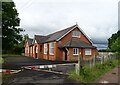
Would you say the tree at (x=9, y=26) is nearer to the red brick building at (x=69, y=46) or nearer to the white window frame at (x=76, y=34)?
the red brick building at (x=69, y=46)

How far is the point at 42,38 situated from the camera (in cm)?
3153

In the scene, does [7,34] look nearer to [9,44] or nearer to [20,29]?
[9,44]

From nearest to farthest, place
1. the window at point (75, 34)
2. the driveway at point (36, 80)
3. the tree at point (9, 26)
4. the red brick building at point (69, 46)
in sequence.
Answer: the driveway at point (36, 80), the tree at point (9, 26), the red brick building at point (69, 46), the window at point (75, 34)

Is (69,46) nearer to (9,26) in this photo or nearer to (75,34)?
(75,34)

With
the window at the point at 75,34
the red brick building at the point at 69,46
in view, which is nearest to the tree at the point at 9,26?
the red brick building at the point at 69,46

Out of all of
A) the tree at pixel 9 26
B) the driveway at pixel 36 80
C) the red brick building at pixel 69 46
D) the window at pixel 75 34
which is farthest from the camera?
the window at pixel 75 34

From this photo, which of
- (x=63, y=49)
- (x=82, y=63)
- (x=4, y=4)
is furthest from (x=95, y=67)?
(x=63, y=49)

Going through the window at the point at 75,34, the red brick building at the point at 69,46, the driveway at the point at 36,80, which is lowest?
the driveway at the point at 36,80

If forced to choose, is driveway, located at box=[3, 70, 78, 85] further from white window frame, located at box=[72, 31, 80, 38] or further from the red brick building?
white window frame, located at box=[72, 31, 80, 38]

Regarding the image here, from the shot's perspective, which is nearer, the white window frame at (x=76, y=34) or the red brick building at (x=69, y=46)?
the red brick building at (x=69, y=46)

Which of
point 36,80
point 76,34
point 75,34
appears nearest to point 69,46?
point 75,34

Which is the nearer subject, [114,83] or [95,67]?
[114,83]

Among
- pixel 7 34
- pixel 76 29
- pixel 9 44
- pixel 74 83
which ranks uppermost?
pixel 76 29

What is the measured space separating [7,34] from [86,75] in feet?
34.9
